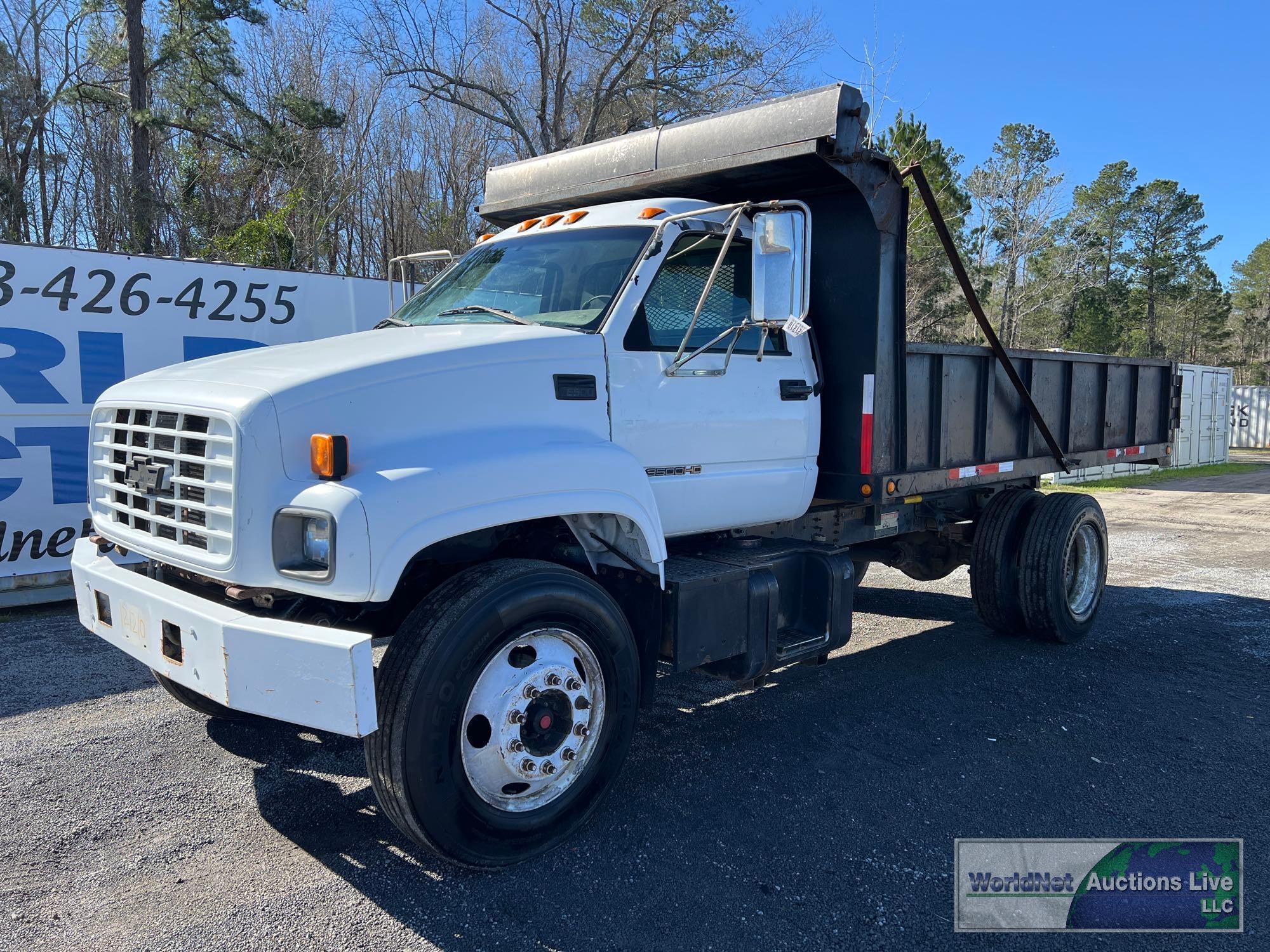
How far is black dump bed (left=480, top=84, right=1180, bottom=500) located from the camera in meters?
4.68

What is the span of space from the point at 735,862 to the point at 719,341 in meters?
2.29

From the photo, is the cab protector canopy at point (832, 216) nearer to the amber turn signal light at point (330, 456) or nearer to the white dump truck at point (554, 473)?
the white dump truck at point (554, 473)

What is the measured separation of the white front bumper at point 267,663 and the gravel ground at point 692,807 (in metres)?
0.75

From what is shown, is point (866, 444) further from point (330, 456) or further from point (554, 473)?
point (330, 456)

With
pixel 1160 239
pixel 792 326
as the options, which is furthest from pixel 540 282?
pixel 1160 239

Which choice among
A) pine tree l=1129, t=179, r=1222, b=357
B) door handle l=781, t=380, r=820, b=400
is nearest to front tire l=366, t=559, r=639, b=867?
door handle l=781, t=380, r=820, b=400

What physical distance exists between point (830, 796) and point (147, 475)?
3.12m

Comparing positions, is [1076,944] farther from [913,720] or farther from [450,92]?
[450,92]

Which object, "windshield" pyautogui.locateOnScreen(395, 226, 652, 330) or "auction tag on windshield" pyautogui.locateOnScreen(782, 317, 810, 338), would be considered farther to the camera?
"windshield" pyautogui.locateOnScreen(395, 226, 652, 330)

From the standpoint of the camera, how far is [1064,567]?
253 inches

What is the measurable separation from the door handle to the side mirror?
77 cm

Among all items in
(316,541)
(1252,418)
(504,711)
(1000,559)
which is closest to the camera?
(316,541)

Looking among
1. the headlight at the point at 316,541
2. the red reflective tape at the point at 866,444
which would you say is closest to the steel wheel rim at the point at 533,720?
the headlight at the point at 316,541

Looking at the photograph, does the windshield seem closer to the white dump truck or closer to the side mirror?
the white dump truck
